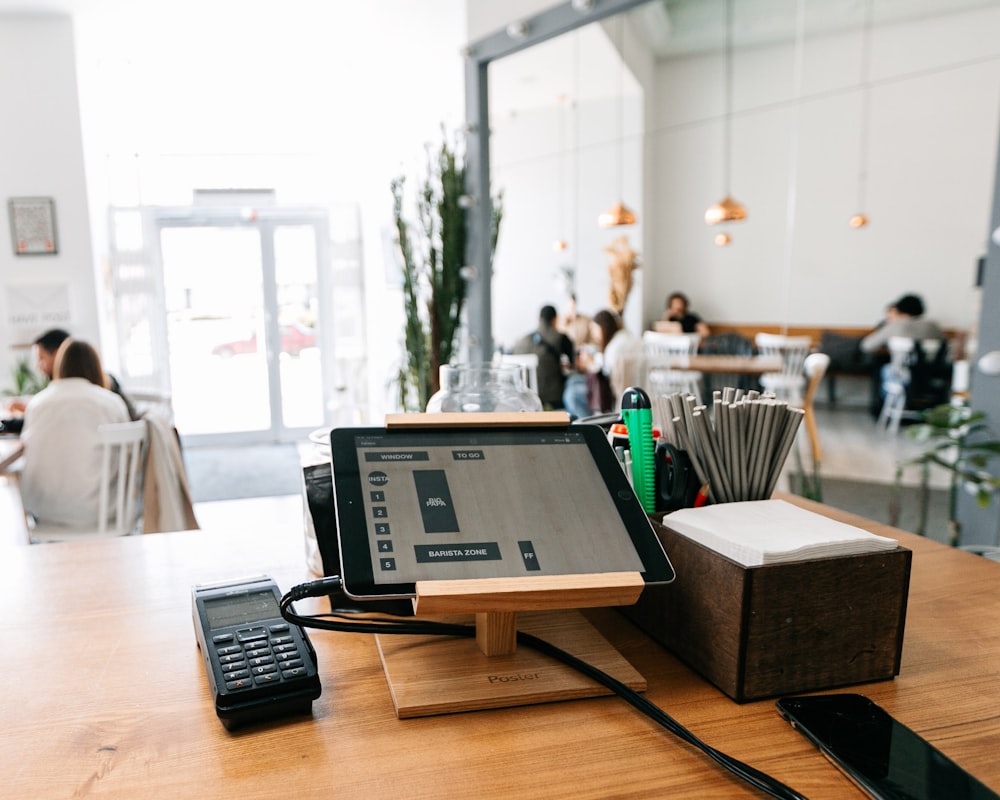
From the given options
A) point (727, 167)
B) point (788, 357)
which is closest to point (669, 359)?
point (788, 357)

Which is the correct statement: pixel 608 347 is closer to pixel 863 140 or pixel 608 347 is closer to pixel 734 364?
pixel 734 364

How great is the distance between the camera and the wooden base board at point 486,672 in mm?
695

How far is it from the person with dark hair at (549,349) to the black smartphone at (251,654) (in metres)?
3.22

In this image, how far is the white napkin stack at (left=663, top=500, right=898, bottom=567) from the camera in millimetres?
684

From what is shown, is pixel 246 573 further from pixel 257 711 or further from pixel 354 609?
pixel 257 711

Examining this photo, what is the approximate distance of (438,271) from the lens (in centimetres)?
359

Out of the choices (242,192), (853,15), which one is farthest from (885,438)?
(242,192)

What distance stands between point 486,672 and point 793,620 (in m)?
0.30

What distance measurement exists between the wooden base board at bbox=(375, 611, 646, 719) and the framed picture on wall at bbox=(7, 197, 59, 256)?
524 centimetres

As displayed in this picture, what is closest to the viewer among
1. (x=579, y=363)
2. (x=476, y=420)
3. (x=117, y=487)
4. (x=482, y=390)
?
(x=476, y=420)

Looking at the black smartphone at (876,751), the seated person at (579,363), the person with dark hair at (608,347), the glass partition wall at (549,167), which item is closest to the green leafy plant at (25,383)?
the glass partition wall at (549,167)

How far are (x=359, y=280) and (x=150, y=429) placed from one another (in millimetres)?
4919

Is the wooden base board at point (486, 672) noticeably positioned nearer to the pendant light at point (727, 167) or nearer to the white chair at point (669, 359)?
the white chair at point (669, 359)

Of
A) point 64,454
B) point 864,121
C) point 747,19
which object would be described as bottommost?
point 64,454
